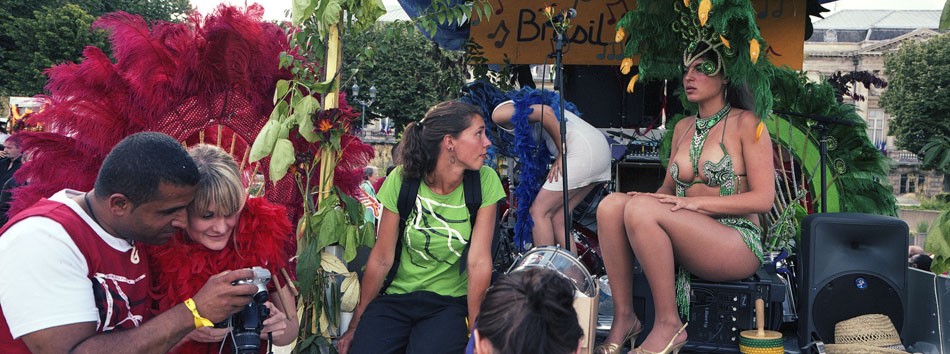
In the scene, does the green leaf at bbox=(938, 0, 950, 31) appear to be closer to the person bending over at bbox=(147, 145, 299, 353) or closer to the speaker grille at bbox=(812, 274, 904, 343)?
the speaker grille at bbox=(812, 274, 904, 343)

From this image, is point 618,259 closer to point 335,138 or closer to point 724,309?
point 724,309

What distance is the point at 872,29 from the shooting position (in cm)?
5431

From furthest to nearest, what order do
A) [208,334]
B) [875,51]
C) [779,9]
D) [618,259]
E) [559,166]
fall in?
[875,51] → [779,9] → [559,166] → [618,259] → [208,334]

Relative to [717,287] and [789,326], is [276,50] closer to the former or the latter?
[717,287]

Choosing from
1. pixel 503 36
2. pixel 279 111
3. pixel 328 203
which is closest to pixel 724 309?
pixel 328 203

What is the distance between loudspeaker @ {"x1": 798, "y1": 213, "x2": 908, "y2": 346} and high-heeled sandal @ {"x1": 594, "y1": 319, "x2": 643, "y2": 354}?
801 mm

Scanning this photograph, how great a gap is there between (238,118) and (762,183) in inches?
93.9

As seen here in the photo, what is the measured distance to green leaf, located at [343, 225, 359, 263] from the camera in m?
2.79

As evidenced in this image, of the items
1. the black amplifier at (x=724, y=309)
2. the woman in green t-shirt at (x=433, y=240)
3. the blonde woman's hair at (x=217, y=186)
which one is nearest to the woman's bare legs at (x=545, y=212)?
the black amplifier at (x=724, y=309)

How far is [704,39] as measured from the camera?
307cm

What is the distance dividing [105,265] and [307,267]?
3.06ft

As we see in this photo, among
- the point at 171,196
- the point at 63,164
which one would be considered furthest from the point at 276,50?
the point at 171,196

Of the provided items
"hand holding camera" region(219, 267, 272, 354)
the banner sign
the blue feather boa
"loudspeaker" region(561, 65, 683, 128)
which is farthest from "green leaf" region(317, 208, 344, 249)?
"loudspeaker" region(561, 65, 683, 128)

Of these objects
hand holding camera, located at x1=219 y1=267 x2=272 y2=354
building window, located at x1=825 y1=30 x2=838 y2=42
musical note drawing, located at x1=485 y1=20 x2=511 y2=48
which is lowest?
hand holding camera, located at x1=219 y1=267 x2=272 y2=354
